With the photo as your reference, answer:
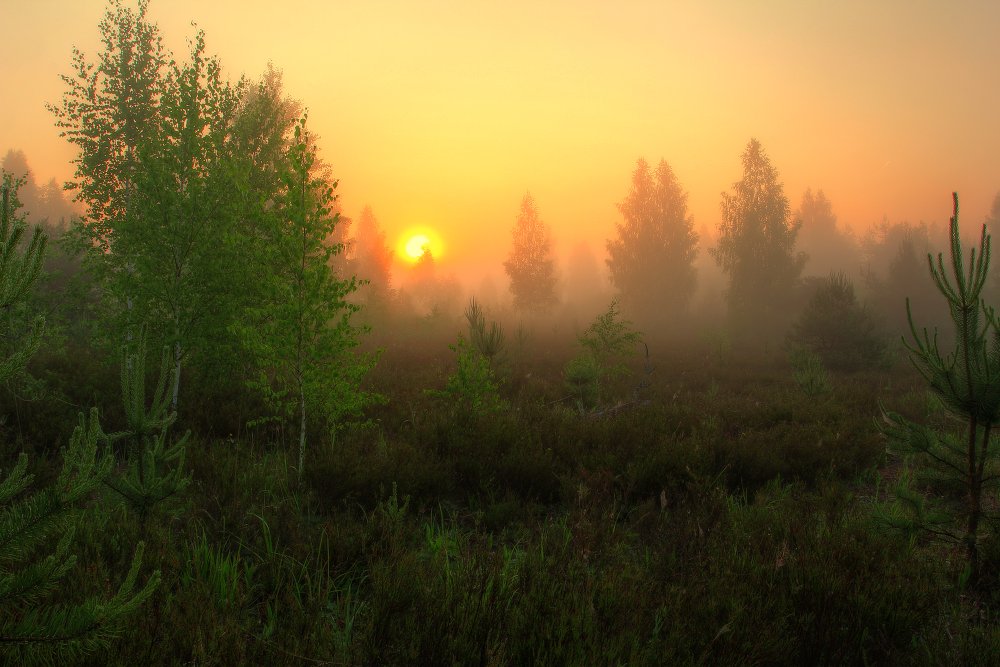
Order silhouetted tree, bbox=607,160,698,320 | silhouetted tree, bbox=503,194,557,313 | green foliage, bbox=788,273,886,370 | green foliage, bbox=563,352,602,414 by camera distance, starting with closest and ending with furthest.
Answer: green foliage, bbox=563,352,602,414 → green foliage, bbox=788,273,886,370 → silhouetted tree, bbox=607,160,698,320 → silhouetted tree, bbox=503,194,557,313

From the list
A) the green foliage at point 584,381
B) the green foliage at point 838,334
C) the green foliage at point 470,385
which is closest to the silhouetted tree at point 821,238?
the green foliage at point 838,334

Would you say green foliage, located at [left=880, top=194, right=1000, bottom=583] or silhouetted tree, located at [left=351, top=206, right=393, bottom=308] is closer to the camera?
green foliage, located at [left=880, top=194, right=1000, bottom=583]

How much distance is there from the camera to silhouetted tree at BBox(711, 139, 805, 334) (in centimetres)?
3297

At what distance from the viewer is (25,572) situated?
131 centimetres

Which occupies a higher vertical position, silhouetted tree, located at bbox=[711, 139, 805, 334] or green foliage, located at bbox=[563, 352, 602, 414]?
silhouetted tree, located at bbox=[711, 139, 805, 334]

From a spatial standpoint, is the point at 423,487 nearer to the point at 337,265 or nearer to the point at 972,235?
the point at 337,265

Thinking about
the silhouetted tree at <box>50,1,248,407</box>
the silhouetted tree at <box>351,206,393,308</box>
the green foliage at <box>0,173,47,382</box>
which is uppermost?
the silhouetted tree at <box>351,206,393,308</box>

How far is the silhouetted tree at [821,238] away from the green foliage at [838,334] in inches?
2001

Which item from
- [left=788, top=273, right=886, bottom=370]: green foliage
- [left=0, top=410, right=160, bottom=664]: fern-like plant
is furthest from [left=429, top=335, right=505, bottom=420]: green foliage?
[left=788, top=273, right=886, bottom=370]: green foliage

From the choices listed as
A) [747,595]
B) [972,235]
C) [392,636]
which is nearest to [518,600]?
[392,636]

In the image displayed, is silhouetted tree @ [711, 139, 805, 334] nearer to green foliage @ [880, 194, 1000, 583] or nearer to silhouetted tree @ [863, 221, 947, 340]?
silhouetted tree @ [863, 221, 947, 340]

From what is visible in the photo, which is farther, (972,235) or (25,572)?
(972,235)

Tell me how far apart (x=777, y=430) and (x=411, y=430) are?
507 centimetres

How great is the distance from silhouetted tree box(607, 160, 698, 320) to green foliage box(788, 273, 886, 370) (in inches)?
743
